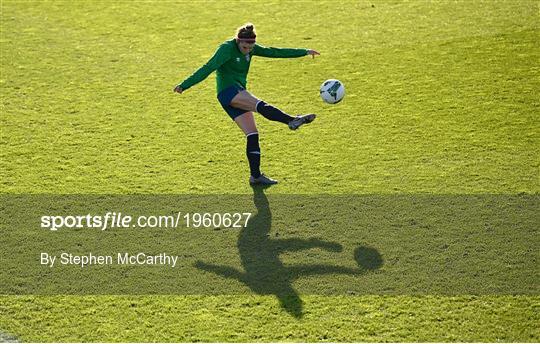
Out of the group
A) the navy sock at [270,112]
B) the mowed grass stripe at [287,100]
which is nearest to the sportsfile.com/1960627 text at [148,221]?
the mowed grass stripe at [287,100]

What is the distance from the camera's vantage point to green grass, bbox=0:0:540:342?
9.15m

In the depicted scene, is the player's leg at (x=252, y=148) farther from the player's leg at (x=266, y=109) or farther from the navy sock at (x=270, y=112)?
the navy sock at (x=270, y=112)

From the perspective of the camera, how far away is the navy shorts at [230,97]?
1220 centimetres

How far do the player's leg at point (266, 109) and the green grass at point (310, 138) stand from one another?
938mm

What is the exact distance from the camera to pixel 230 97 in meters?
12.2

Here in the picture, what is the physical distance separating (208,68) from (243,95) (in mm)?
675

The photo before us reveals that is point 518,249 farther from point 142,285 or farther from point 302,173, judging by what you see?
point 142,285

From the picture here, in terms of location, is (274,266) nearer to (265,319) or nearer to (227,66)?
(265,319)

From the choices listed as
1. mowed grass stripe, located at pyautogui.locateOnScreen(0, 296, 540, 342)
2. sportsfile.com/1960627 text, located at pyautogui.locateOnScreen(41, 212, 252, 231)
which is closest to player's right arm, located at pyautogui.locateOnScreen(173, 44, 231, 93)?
sportsfile.com/1960627 text, located at pyautogui.locateOnScreen(41, 212, 252, 231)

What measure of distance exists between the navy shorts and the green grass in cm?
101

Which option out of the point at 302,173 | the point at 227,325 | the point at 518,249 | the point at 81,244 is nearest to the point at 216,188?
the point at 302,173

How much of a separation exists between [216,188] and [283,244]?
198 cm

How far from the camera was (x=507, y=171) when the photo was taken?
1247 cm

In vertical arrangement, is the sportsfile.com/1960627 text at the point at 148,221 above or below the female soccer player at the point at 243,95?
below
